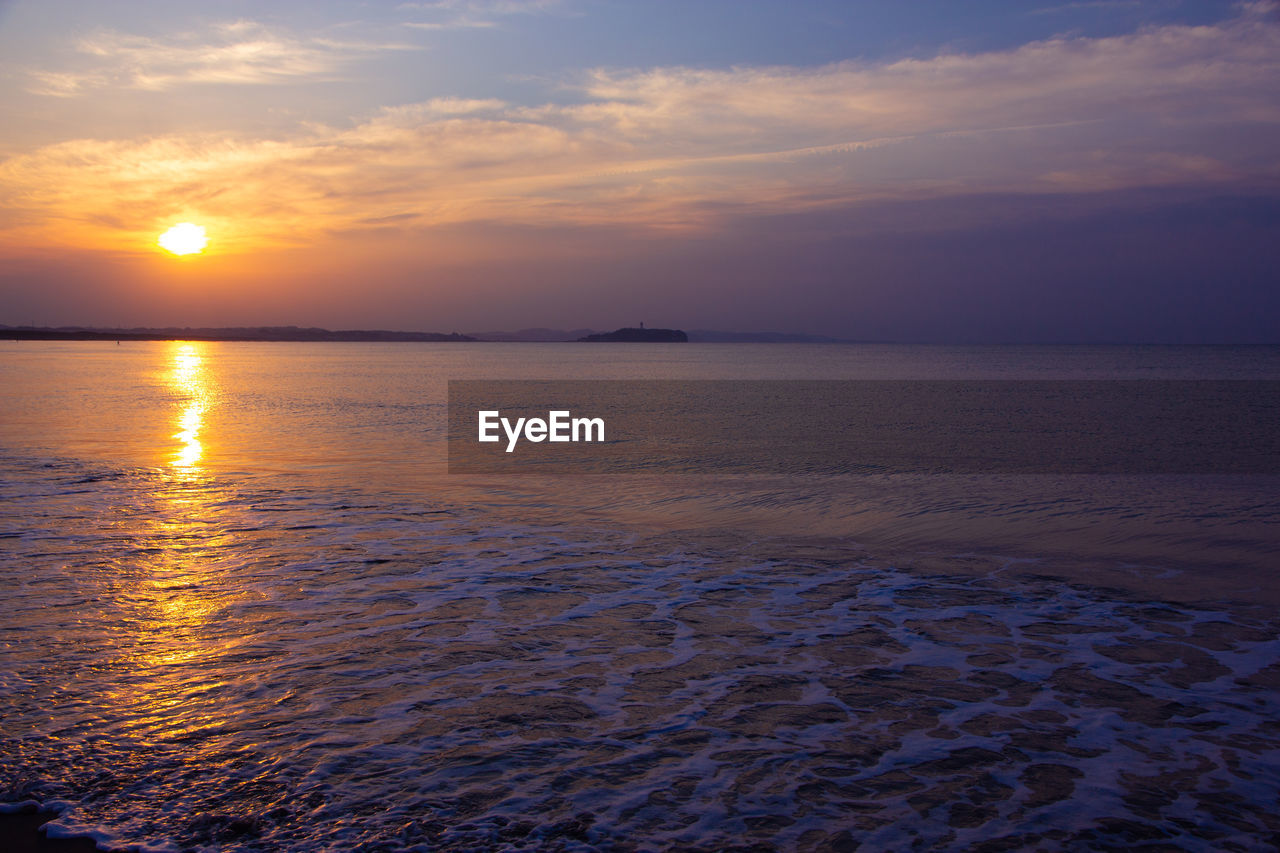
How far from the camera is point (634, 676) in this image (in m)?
7.38

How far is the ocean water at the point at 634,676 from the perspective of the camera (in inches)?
202

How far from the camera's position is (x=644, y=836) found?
4910 mm

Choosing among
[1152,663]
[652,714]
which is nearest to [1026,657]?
[1152,663]

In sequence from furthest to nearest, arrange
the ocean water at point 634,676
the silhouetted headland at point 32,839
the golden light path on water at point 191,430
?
the golden light path on water at point 191,430, the ocean water at point 634,676, the silhouetted headland at point 32,839

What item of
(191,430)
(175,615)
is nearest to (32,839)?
(175,615)

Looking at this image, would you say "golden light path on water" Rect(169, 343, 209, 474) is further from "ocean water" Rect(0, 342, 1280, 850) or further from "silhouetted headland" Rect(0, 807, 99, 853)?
"silhouetted headland" Rect(0, 807, 99, 853)

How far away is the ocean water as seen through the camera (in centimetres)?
514

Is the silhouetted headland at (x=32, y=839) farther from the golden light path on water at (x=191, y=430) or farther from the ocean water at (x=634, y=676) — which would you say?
the golden light path on water at (x=191, y=430)

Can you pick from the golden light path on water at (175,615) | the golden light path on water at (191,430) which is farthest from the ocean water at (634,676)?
the golden light path on water at (191,430)

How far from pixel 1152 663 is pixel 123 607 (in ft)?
34.2

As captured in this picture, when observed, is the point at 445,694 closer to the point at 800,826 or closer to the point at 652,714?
the point at 652,714

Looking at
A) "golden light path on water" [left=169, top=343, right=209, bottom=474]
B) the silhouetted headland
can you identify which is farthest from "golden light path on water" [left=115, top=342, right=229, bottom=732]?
"golden light path on water" [left=169, top=343, right=209, bottom=474]

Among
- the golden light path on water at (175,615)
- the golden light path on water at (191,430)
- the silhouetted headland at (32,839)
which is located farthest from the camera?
the golden light path on water at (191,430)

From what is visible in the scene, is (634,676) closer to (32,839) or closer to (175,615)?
(32,839)
